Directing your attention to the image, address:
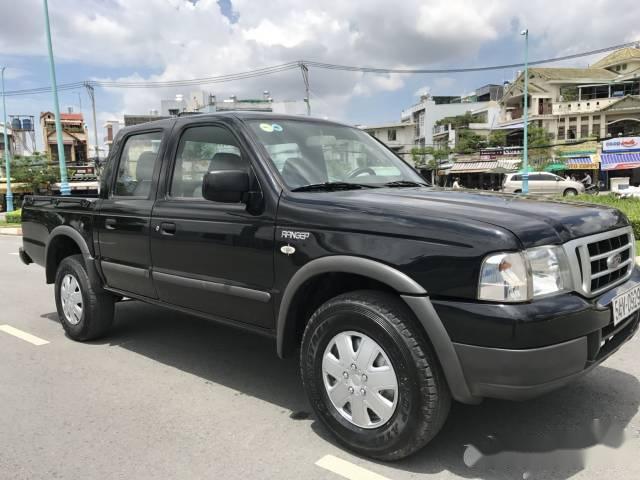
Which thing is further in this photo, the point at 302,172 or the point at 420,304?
the point at 302,172

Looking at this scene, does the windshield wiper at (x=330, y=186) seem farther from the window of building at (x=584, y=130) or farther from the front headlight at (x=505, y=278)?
the window of building at (x=584, y=130)

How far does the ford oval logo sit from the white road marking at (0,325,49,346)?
4743 millimetres

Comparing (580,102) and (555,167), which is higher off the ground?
(580,102)

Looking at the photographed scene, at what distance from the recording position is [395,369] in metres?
2.65

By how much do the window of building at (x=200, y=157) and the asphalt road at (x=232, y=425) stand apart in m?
1.44

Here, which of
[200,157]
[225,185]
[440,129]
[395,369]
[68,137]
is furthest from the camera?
[68,137]

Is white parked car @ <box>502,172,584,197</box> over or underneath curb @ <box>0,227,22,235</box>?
over

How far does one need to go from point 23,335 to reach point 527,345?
16.2ft

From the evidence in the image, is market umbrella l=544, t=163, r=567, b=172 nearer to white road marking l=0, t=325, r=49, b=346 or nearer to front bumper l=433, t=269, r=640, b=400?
white road marking l=0, t=325, r=49, b=346

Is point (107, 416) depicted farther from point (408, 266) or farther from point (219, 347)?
point (408, 266)

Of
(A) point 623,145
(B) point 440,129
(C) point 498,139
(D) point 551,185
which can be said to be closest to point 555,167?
(A) point 623,145

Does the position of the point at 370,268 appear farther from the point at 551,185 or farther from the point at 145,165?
the point at 551,185

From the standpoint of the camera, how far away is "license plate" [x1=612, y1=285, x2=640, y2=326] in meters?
2.72

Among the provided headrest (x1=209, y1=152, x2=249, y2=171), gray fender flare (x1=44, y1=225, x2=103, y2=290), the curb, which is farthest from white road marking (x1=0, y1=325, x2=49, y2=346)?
the curb
